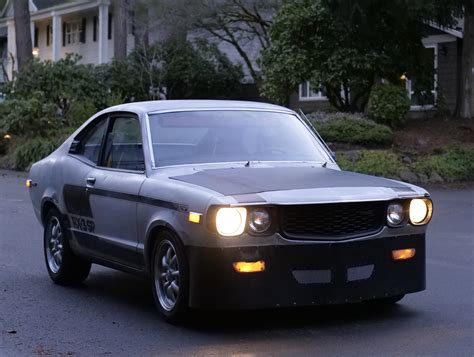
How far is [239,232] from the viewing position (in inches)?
245

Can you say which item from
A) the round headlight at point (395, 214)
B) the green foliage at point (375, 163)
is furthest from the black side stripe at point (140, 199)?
the green foliage at point (375, 163)

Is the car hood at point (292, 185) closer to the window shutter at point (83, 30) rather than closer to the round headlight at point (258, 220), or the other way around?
the round headlight at point (258, 220)

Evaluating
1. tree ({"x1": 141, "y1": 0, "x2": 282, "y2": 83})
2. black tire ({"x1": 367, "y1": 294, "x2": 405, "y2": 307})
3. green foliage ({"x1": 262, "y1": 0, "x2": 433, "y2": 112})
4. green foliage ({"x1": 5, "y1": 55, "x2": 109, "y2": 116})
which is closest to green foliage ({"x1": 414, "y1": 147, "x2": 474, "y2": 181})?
green foliage ({"x1": 262, "y1": 0, "x2": 433, "y2": 112})

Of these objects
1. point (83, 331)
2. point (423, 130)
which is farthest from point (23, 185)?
point (83, 331)

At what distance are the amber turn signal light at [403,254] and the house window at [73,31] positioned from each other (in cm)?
Result: 4241

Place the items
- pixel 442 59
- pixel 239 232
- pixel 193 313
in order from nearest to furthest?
pixel 239 232 → pixel 193 313 → pixel 442 59

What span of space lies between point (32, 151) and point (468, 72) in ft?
40.8

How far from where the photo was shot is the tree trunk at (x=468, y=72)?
22547 millimetres

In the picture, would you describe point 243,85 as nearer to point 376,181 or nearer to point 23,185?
point 23,185

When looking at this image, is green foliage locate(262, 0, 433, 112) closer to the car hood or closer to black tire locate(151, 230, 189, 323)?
the car hood

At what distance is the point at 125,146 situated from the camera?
7895 mm

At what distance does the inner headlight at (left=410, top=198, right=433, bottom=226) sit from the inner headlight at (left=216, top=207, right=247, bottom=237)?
1.38 m

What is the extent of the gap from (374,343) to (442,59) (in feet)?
73.9

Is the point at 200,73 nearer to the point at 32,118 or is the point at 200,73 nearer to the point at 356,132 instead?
the point at 32,118
